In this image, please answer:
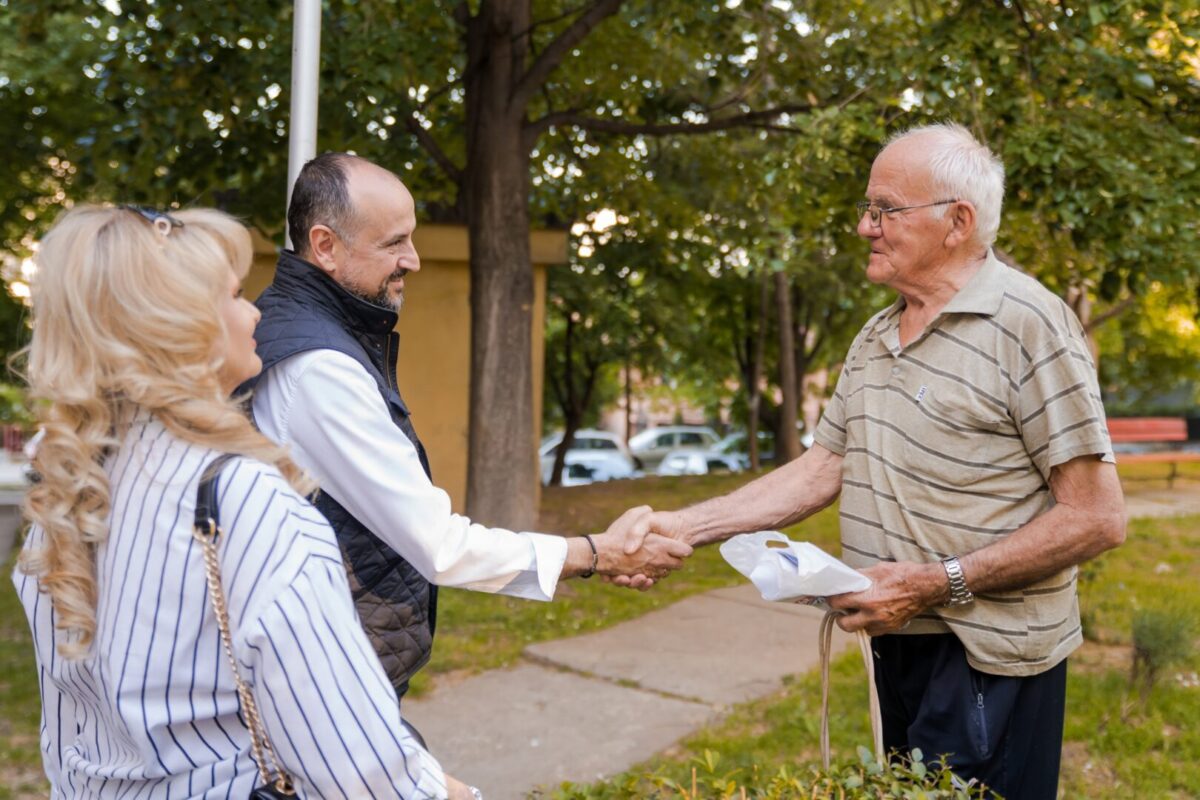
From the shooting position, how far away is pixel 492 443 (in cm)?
864

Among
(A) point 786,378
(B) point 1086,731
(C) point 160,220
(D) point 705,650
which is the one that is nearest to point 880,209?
(C) point 160,220

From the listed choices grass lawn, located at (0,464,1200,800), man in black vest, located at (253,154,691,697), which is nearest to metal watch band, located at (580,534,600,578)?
man in black vest, located at (253,154,691,697)

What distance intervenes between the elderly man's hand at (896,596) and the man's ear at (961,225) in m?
0.82

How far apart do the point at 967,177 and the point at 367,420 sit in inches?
63.8

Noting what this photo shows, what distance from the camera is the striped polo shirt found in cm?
259

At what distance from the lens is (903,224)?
283cm

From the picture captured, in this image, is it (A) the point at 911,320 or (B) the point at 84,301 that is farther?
(A) the point at 911,320

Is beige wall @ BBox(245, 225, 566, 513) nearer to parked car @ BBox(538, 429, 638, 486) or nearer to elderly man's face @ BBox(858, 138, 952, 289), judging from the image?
elderly man's face @ BBox(858, 138, 952, 289)

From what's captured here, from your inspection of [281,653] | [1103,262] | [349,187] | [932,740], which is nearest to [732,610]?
[1103,262]

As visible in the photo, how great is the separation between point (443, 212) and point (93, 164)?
4.00 metres

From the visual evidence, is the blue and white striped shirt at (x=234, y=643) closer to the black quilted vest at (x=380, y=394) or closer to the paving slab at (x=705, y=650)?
the black quilted vest at (x=380, y=394)

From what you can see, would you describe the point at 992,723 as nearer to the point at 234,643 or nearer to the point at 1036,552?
the point at 1036,552

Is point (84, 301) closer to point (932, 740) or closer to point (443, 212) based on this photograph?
point (932, 740)

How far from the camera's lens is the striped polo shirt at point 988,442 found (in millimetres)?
2592
